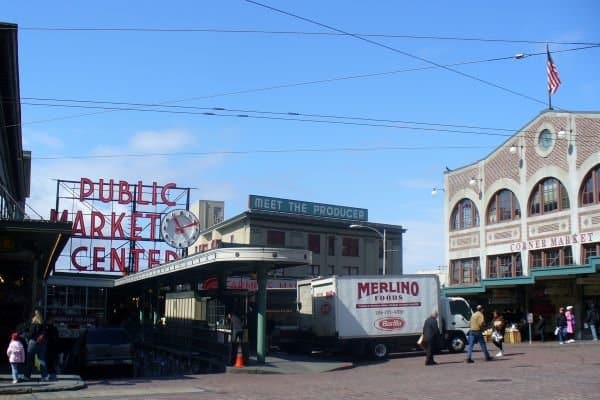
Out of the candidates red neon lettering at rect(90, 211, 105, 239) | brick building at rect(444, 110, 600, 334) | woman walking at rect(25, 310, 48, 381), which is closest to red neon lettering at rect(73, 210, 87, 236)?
red neon lettering at rect(90, 211, 105, 239)

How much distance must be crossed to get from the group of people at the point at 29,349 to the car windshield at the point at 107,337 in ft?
10.7

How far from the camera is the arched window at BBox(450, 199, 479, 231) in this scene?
154ft

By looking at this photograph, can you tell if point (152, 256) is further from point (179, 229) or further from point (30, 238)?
point (30, 238)

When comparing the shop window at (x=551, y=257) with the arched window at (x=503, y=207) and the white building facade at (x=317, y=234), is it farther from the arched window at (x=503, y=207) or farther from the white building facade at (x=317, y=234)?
the white building facade at (x=317, y=234)

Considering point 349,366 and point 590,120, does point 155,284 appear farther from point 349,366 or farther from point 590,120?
point 590,120

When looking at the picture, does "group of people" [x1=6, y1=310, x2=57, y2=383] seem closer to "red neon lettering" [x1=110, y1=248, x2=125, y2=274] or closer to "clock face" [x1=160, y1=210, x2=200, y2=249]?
"clock face" [x1=160, y1=210, x2=200, y2=249]

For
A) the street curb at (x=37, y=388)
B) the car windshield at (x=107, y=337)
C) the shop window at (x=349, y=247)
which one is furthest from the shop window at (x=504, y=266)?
the street curb at (x=37, y=388)

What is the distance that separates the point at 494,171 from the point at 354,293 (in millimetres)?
20756

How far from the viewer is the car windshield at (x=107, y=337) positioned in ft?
78.3

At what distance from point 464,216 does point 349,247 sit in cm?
2321

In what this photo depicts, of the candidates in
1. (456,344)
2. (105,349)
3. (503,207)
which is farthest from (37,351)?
(503,207)

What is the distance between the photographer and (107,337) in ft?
79.4

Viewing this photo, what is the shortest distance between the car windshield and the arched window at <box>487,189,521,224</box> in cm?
2689

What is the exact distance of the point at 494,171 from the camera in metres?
45.2
